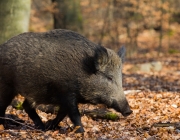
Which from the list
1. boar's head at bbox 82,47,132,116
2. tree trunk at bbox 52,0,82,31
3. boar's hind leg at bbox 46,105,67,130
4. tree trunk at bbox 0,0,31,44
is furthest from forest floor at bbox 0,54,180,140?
tree trunk at bbox 52,0,82,31

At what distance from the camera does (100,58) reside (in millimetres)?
5477

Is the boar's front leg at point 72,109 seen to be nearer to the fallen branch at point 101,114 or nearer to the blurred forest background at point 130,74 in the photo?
the blurred forest background at point 130,74

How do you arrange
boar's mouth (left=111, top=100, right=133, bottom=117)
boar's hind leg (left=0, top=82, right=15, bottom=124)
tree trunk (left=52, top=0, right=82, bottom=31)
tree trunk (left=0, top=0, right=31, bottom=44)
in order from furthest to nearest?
tree trunk (left=52, top=0, right=82, bottom=31) → tree trunk (left=0, top=0, right=31, bottom=44) → boar's hind leg (left=0, top=82, right=15, bottom=124) → boar's mouth (left=111, top=100, right=133, bottom=117)

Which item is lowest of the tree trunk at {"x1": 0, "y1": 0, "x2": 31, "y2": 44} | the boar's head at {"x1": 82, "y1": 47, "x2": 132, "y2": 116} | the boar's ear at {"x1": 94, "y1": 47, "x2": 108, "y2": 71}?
the boar's head at {"x1": 82, "y1": 47, "x2": 132, "y2": 116}

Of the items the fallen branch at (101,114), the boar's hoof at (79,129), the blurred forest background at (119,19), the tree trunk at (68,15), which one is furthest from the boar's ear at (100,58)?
the tree trunk at (68,15)

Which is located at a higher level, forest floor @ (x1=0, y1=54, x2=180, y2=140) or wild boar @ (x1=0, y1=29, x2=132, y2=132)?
wild boar @ (x1=0, y1=29, x2=132, y2=132)

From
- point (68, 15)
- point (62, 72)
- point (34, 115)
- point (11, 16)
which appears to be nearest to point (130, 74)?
point (68, 15)

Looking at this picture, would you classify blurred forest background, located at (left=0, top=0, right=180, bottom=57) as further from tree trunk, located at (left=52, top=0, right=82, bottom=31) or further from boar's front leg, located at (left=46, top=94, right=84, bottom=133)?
boar's front leg, located at (left=46, top=94, right=84, bottom=133)

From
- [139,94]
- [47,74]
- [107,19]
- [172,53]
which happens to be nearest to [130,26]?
[107,19]

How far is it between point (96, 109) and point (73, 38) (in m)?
1.53

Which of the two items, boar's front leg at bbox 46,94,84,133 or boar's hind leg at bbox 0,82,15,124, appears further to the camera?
boar's hind leg at bbox 0,82,15,124

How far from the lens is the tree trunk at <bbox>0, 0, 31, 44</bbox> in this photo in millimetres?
8469

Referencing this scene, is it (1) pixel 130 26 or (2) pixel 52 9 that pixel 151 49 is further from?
(2) pixel 52 9

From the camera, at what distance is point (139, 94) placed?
27.5 ft
